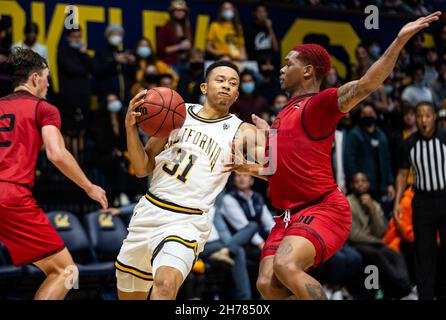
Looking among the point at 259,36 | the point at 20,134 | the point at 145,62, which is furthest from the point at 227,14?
the point at 20,134

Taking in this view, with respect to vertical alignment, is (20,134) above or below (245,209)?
above

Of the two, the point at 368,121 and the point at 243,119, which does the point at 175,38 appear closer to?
the point at 243,119

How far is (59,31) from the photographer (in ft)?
38.3

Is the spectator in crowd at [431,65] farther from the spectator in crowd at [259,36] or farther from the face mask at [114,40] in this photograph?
the face mask at [114,40]

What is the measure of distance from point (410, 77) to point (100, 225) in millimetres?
6578

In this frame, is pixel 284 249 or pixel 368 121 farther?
pixel 368 121

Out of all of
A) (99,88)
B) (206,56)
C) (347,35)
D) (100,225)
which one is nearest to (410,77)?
(347,35)

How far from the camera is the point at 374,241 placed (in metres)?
10.2


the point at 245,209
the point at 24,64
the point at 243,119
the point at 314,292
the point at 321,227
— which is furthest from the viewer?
the point at 243,119

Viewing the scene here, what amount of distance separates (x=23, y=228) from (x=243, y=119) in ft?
17.1

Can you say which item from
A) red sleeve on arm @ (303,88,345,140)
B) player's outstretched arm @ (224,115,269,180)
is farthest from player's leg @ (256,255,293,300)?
red sleeve on arm @ (303,88,345,140)

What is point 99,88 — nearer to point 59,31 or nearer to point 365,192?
point 59,31

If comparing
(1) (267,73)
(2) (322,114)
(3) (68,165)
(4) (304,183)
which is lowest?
(4) (304,183)

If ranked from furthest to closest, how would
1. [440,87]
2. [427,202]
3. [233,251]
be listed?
[440,87]
[233,251]
[427,202]
